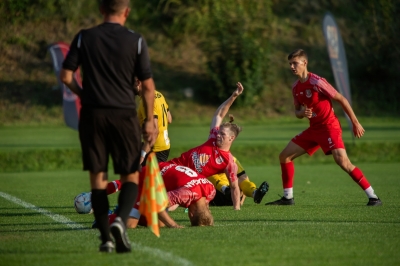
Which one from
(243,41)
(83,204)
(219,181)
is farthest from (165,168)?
(243,41)

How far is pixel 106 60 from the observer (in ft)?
20.3

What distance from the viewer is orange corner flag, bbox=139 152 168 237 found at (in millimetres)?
6484

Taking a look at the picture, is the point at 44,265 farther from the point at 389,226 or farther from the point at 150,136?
the point at 389,226

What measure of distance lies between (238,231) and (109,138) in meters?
2.02

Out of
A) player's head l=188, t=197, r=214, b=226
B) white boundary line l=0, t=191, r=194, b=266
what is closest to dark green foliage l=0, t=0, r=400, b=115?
white boundary line l=0, t=191, r=194, b=266

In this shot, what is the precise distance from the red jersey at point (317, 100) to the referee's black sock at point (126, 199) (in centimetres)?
477

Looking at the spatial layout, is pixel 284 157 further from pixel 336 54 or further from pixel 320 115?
pixel 336 54

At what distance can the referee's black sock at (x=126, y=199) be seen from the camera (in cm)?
630

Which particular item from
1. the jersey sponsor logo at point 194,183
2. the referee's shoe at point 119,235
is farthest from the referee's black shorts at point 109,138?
the jersey sponsor logo at point 194,183

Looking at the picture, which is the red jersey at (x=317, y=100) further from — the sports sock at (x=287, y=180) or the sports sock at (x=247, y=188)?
the sports sock at (x=247, y=188)

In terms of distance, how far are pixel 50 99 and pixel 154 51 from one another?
6205 millimetres

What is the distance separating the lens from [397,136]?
2411cm

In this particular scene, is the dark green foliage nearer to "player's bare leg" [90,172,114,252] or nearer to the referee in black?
the referee in black

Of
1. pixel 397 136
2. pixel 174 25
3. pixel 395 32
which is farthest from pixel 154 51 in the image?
pixel 397 136
